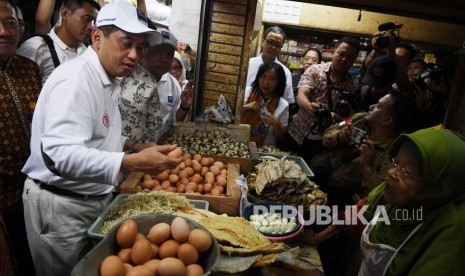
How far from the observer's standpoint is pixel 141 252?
136 cm

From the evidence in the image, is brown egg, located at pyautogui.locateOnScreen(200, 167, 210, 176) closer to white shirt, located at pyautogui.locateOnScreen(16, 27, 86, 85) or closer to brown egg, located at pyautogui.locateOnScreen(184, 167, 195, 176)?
brown egg, located at pyautogui.locateOnScreen(184, 167, 195, 176)

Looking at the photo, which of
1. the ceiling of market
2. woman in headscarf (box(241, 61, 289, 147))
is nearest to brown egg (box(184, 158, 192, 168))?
woman in headscarf (box(241, 61, 289, 147))

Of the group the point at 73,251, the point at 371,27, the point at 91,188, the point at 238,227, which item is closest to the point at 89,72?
the point at 91,188

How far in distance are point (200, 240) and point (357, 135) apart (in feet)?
8.29

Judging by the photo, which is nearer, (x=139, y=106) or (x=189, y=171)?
(x=189, y=171)

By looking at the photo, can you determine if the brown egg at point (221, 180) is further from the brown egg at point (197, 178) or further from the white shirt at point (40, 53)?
the white shirt at point (40, 53)

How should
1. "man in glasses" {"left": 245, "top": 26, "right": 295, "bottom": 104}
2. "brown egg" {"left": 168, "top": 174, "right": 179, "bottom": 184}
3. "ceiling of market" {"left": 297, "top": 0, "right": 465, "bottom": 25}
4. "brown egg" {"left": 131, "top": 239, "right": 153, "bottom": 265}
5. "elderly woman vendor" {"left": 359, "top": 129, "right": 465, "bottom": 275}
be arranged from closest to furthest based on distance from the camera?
"brown egg" {"left": 131, "top": 239, "right": 153, "bottom": 265}
"elderly woman vendor" {"left": 359, "top": 129, "right": 465, "bottom": 275}
"brown egg" {"left": 168, "top": 174, "right": 179, "bottom": 184}
"ceiling of market" {"left": 297, "top": 0, "right": 465, "bottom": 25}
"man in glasses" {"left": 245, "top": 26, "right": 295, "bottom": 104}

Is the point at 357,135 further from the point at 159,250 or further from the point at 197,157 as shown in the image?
the point at 159,250

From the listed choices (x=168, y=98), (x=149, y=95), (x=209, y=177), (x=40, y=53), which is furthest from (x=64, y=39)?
(x=209, y=177)

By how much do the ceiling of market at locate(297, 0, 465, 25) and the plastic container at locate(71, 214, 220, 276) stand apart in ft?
11.2

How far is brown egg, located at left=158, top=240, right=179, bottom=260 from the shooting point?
1.39 meters

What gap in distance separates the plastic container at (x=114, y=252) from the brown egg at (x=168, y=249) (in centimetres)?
13

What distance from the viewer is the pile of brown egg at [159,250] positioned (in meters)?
1.27

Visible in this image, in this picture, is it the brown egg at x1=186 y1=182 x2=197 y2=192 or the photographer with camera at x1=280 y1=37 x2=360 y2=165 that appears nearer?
the brown egg at x1=186 y1=182 x2=197 y2=192
